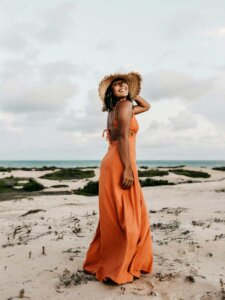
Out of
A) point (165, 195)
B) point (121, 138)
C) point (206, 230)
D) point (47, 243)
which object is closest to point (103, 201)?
point (121, 138)

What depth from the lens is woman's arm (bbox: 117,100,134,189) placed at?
4766 mm

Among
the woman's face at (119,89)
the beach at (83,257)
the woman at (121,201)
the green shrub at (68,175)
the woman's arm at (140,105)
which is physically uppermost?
the woman's face at (119,89)

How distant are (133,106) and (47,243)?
3.08m

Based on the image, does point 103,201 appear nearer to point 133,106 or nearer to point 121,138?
point 121,138

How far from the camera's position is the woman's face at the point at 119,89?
5.00 meters

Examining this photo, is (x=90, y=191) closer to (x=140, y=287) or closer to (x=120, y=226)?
(x=120, y=226)

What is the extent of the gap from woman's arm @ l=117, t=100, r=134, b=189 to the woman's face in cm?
24

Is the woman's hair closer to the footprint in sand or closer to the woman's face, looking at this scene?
the woman's face

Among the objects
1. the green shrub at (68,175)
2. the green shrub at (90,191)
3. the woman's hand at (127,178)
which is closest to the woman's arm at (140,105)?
the woman's hand at (127,178)

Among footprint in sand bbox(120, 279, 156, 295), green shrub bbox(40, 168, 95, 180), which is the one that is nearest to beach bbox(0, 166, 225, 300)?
footprint in sand bbox(120, 279, 156, 295)

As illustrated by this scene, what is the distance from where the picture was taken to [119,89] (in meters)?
5.01

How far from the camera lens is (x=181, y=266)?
5273 mm

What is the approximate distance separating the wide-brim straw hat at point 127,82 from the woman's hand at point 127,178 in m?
1.02

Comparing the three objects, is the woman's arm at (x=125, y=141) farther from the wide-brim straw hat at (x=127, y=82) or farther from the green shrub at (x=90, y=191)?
the green shrub at (x=90, y=191)
